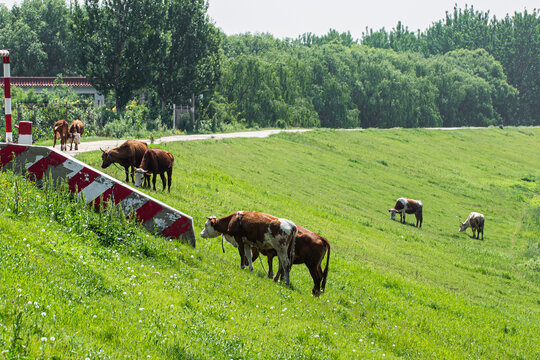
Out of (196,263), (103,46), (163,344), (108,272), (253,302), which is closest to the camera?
(163,344)

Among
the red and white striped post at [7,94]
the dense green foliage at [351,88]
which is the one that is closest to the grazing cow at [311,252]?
the red and white striped post at [7,94]

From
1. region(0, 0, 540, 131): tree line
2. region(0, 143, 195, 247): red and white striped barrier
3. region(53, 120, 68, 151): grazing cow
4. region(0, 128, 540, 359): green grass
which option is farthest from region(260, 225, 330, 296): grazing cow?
region(0, 0, 540, 131): tree line

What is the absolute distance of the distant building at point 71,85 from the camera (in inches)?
2473

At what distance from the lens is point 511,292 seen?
23766 mm

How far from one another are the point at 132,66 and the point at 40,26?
135 ft

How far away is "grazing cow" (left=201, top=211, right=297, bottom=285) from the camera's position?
13.2 meters

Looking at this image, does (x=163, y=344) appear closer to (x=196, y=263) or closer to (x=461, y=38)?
(x=196, y=263)

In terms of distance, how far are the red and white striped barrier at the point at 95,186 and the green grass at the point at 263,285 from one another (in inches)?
23.1

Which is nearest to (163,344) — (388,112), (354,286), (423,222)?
(354,286)

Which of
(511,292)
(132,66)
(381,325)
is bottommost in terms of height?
(511,292)

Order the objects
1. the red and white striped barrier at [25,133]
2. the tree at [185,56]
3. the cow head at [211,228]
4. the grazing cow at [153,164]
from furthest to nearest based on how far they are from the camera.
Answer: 1. the tree at [185,56]
2. the grazing cow at [153,164]
3. the red and white striped barrier at [25,133]
4. the cow head at [211,228]

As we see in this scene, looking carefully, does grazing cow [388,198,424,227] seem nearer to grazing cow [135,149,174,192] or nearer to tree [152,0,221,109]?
grazing cow [135,149,174,192]

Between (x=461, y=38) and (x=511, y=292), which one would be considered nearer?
(x=511, y=292)

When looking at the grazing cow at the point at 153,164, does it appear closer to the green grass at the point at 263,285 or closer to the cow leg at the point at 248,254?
the green grass at the point at 263,285
